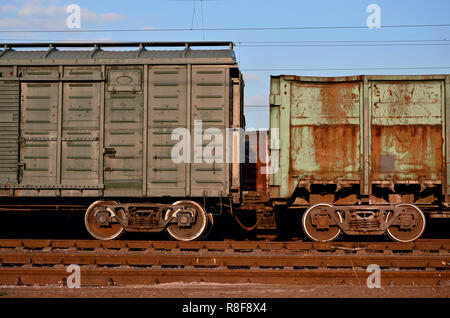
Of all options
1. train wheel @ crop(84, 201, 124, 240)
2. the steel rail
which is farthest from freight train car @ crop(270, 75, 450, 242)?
train wheel @ crop(84, 201, 124, 240)

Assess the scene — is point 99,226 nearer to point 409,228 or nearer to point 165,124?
point 165,124

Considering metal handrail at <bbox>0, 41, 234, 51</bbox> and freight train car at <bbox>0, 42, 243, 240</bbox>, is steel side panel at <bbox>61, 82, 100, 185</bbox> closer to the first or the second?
freight train car at <bbox>0, 42, 243, 240</bbox>

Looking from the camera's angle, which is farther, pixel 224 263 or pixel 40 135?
pixel 40 135

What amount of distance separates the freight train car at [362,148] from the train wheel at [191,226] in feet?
5.87

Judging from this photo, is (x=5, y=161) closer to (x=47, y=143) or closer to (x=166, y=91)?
(x=47, y=143)

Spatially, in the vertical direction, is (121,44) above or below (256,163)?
above

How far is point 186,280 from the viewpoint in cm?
824

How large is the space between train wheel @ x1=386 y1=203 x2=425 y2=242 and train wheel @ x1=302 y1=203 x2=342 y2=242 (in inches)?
49.0

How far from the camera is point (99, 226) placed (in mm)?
11055

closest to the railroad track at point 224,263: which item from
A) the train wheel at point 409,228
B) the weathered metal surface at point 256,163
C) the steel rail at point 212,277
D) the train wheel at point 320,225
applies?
the steel rail at point 212,277

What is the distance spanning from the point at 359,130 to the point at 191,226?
465 centimetres

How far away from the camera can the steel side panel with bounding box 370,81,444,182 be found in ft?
35.4

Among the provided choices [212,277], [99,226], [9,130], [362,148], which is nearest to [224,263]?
[212,277]

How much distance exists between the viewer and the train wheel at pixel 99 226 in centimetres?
1095
